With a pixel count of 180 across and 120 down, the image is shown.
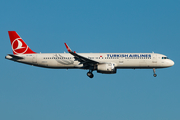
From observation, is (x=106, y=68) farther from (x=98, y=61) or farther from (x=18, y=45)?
(x=18, y=45)

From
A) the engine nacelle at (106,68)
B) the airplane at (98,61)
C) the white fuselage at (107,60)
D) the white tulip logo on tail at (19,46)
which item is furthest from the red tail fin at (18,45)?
the engine nacelle at (106,68)

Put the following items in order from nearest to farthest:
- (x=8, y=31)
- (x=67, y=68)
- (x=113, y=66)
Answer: (x=113, y=66) < (x=67, y=68) < (x=8, y=31)

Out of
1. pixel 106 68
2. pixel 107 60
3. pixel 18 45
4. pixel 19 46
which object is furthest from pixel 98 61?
pixel 18 45

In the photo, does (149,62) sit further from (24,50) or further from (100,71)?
(24,50)

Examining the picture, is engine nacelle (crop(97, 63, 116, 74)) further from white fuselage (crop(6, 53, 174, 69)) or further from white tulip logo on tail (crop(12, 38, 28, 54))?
white tulip logo on tail (crop(12, 38, 28, 54))

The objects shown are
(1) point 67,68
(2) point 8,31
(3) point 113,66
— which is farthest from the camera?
(2) point 8,31

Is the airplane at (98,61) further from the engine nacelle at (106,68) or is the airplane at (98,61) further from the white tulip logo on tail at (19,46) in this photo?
the white tulip logo on tail at (19,46)

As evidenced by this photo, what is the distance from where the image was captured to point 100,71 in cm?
5781

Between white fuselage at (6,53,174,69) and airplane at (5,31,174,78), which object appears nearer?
airplane at (5,31,174,78)

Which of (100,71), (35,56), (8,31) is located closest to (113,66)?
(100,71)

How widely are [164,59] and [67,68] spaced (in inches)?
726

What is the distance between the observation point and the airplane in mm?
57781

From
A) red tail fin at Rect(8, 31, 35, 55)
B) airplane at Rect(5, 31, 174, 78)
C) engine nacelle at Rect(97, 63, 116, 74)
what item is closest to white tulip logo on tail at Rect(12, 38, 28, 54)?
red tail fin at Rect(8, 31, 35, 55)

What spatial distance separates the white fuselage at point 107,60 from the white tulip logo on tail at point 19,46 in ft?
7.97
